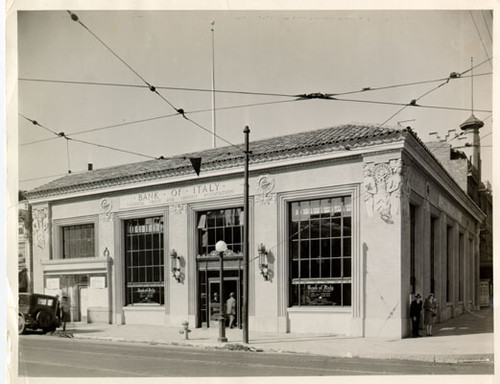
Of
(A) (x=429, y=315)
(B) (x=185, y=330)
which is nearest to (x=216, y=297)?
(B) (x=185, y=330)

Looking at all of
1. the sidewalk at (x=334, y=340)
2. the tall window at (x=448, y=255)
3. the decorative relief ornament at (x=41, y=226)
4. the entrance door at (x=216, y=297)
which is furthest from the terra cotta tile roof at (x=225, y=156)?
the tall window at (x=448, y=255)

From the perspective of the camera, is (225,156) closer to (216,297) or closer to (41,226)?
(216,297)

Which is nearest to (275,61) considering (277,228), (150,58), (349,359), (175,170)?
(150,58)

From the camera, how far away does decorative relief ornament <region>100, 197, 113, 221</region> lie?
7.10 m

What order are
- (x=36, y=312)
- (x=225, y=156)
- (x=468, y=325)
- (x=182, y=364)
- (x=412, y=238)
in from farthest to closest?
1. (x=412, y=238)
2. (x=225, y=156)
3. (x=468, y=325)
4. (x=182, y=364)
5. (x=36, y=312)

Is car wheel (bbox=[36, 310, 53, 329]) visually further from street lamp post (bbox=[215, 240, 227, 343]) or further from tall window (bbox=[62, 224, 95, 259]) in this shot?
street lamp post (bbox=[215, 240, 227, 343])

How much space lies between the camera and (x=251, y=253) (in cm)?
766

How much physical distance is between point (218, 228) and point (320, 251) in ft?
5.49

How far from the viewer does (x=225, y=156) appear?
6.76m

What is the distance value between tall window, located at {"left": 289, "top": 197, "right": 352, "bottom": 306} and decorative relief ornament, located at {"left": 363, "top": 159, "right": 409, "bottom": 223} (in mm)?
378

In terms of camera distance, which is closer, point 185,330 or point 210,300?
point 185,330

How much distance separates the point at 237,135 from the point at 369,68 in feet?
6.09

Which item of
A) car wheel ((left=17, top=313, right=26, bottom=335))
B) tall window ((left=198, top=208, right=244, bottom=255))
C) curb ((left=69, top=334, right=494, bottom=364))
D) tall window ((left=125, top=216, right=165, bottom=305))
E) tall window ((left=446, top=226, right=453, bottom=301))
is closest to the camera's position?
car wheel ((left=17, top=313, right=26, bottom=335))

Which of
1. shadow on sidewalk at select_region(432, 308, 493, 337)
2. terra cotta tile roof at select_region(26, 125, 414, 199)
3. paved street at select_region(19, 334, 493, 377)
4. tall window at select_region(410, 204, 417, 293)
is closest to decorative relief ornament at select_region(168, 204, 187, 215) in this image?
terra cotta tile roof at select_region(26, 125, 414, 199)
